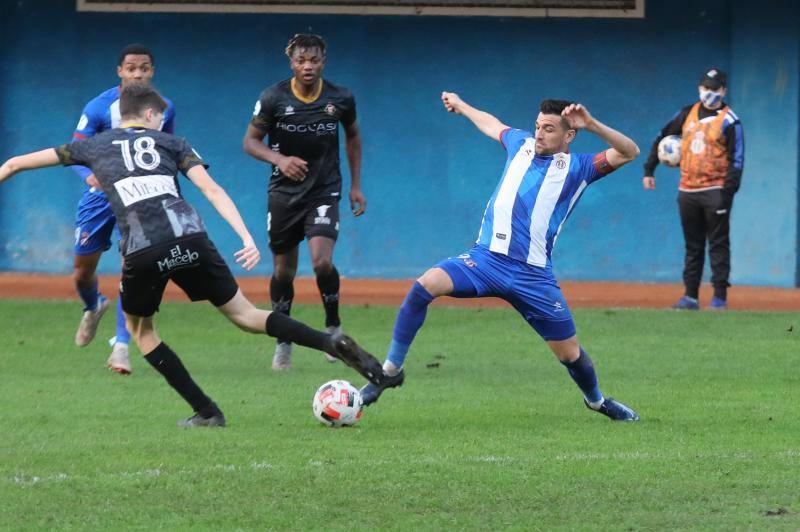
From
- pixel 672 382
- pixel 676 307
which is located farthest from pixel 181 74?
pixel 672 382

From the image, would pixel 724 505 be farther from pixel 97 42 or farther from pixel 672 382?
pixel 97 42

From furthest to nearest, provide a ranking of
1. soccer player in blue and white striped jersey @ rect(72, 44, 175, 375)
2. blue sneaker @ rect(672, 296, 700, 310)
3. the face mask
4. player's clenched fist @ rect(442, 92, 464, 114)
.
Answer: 1. blue sneaker @ rect(672, 296, 700, 310)
2. the face mask
3. soccer player in blue and white striped jersey @ rect(72, 44, 175, 375)
4. player's clenched fist @ rect(442, 92, 464, 114)

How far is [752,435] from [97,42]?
12.5m

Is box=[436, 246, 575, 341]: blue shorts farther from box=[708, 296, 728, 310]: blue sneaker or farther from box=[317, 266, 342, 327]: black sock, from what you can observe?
box=[708, 296, 728, 310]: blue sneaker

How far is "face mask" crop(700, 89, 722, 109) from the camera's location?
1577 cm

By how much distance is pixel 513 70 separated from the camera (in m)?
19.1

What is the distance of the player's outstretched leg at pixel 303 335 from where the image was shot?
27.3 ft

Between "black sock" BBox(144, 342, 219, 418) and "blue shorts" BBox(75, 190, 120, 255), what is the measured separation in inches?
105

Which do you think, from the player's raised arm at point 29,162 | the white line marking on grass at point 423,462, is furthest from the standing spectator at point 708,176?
the player's raised arm at point 29,162

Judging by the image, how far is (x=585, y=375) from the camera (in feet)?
30.0

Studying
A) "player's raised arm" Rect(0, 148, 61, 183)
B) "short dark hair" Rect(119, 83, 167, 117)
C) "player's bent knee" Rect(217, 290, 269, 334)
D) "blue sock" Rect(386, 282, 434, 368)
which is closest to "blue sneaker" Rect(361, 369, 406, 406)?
"blue sock" Rect(386, 282, 434, 368)

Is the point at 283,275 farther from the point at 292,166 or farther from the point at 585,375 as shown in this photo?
the point at 585,375

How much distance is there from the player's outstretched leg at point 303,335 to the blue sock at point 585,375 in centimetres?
128

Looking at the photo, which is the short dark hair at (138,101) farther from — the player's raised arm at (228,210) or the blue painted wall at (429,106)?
the blue painted wall at (429,106)
